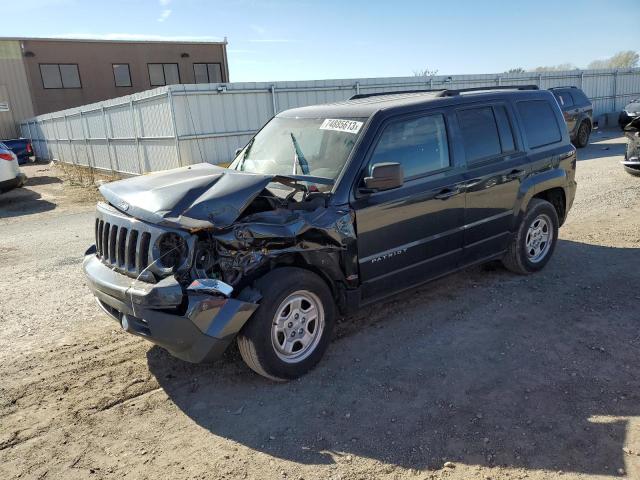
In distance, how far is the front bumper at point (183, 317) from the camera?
3.29 metres

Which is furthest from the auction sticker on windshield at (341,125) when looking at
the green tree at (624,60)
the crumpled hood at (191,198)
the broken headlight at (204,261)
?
the green tree at (624,60)

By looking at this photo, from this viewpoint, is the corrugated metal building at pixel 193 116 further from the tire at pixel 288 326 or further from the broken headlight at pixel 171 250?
the tire at pixel 288 326

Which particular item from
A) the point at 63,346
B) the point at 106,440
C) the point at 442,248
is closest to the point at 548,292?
the point at 442,248

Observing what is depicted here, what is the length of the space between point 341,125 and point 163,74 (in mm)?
38573

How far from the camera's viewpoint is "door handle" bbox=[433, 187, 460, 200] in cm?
452

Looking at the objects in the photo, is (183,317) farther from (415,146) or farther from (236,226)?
(415,146)

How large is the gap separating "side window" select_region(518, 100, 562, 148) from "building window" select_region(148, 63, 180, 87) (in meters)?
37.3

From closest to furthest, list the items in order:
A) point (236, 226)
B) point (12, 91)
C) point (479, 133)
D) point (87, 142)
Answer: point (236, 226) → point (479, 133) → point (87, 142) → point (12, 91)

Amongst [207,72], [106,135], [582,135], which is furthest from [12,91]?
[582,135]

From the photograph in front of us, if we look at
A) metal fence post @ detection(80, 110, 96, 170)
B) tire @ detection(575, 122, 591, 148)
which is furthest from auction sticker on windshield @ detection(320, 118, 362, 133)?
metal fence post @ detection(80, 110, 96, 170)

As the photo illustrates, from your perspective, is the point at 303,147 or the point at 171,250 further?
the point at 303,147

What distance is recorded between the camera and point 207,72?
40.4 metres

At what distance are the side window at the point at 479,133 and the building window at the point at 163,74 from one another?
37615 mm

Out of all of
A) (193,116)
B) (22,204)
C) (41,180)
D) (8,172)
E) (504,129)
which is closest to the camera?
(504,129)
